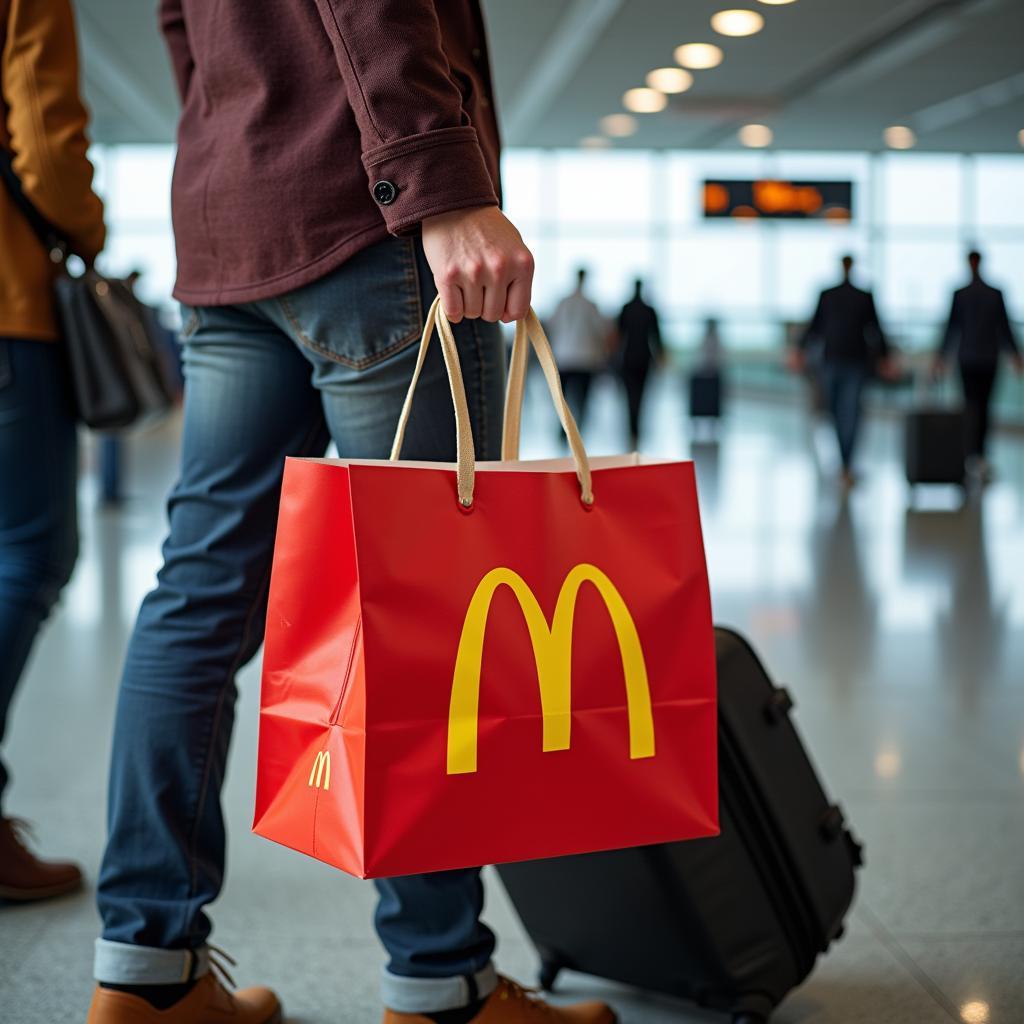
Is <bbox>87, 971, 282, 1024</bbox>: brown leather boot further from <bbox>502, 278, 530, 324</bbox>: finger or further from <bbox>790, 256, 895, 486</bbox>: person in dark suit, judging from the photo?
<bbox>790, 256, 895, 486</bbox>: person in dark suit

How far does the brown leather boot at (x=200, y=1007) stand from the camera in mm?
1393

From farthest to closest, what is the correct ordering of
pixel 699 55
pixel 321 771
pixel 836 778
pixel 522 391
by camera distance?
1. pixel 699 55
2. pixel 836 778
3. pixel 522 391
4. pixel 321 771

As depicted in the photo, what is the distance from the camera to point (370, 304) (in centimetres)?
132

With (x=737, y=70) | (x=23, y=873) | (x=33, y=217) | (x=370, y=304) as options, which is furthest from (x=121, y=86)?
(x=370, y=304)

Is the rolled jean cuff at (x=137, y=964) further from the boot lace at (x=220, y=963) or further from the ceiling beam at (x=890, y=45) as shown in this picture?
the ceiling beam at (x=890, y=45)

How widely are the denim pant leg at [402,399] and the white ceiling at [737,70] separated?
9.06 meters

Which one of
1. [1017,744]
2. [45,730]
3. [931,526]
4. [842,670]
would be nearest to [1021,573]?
[931,526]

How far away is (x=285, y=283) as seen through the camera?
52.6 inches

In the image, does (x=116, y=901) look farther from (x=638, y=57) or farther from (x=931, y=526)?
(x=638, y=57)

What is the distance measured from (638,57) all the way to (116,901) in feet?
37.3

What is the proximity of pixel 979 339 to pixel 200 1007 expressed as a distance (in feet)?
29.7

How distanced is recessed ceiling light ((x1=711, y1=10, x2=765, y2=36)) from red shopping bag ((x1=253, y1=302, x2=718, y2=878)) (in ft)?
31.5

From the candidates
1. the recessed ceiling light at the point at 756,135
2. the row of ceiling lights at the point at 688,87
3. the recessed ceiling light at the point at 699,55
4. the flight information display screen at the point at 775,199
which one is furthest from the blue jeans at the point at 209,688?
the flight information display screen at the point at 775,199

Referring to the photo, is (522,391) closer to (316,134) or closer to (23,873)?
(316,134)
